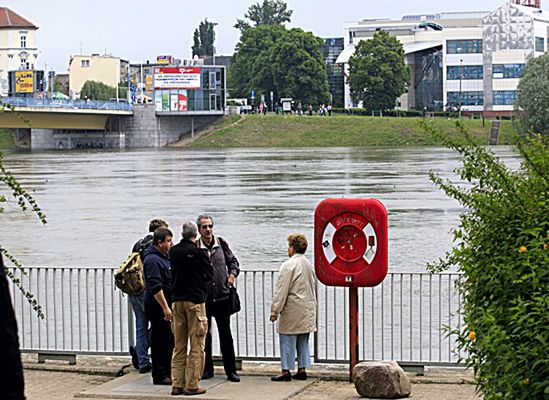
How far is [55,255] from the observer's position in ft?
90.4

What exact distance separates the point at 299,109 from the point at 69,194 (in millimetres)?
91803

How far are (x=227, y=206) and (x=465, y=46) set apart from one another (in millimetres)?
Result: 112380

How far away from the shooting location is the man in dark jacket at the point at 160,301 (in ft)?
36.6

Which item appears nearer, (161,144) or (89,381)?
(89,381)

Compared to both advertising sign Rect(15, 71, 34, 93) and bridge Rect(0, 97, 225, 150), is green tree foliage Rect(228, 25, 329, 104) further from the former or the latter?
advertising sign Rect(15, 71, 34, 93)

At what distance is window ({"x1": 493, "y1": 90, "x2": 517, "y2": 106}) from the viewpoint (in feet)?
470

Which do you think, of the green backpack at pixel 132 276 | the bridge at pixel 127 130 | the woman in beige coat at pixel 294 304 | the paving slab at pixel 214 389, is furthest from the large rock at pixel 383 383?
the bridge at pixel 127 130

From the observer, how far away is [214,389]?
11.3 meters

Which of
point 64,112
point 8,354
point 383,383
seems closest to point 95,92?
point 64,112

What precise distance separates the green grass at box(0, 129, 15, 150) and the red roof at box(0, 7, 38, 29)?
53.5 m

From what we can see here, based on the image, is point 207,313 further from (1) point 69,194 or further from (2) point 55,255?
(1) point 69,194

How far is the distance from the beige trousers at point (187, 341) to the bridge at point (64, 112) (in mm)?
82592

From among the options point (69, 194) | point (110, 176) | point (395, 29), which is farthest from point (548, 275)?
point (395, 29)

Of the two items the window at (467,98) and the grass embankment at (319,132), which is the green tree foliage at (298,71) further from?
the grass embankment at (319,132)
